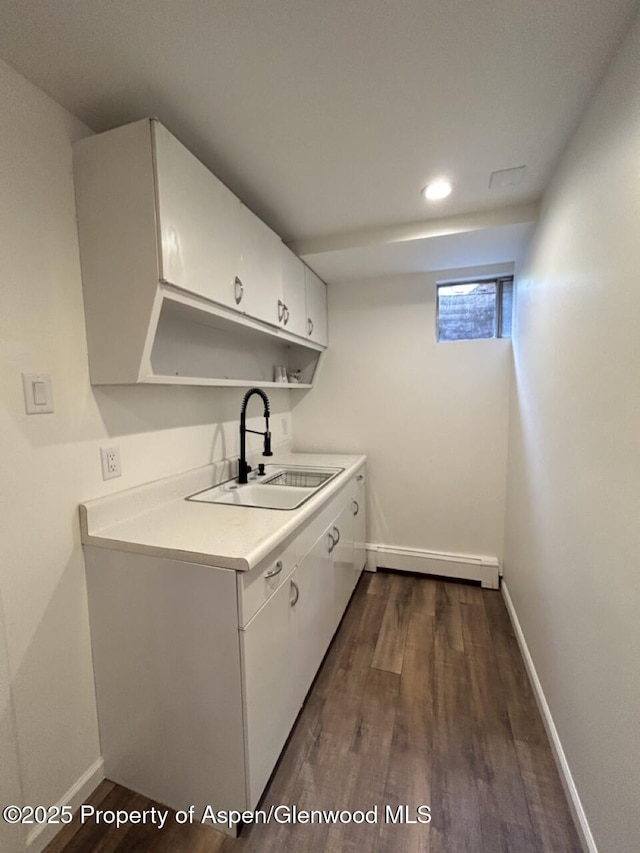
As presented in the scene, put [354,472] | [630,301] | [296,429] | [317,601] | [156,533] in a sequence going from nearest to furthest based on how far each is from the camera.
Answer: [630,301]
[156,533]
[317,601]
[354,472]
[296,429]

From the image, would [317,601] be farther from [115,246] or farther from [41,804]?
[115,246]

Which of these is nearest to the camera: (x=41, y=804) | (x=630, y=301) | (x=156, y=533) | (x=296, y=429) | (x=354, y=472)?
(x=630, y=301)

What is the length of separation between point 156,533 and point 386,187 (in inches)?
67.6

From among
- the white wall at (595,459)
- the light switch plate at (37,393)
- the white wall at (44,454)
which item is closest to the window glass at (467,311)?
the white wall at (595,459)

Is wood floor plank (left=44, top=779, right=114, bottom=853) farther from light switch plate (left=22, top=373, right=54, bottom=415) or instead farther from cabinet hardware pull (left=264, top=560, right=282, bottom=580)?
light switch plate (left=22, top=373, right=54, bottom=415)

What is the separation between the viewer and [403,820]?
1.12 meters

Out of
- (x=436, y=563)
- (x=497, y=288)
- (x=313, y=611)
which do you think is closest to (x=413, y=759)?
(x=313, y=611)

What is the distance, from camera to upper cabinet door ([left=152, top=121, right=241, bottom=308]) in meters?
1.08

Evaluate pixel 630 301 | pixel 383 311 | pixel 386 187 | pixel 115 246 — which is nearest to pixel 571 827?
pixel 630 301

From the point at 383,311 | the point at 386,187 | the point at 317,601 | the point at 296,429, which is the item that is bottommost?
the point at 317,601

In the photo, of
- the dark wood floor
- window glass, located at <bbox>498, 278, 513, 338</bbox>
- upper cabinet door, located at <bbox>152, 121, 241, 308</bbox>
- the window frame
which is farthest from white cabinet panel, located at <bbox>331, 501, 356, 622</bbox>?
window glass, located at <bbox>498, 278, 513, 338</bbox>

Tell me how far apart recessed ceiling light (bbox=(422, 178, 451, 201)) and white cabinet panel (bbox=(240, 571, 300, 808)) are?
5.75 ft

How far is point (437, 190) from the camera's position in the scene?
1620mm

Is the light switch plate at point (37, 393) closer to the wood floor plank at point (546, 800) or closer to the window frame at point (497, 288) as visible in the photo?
the wood floor plank at point (546, 800)
